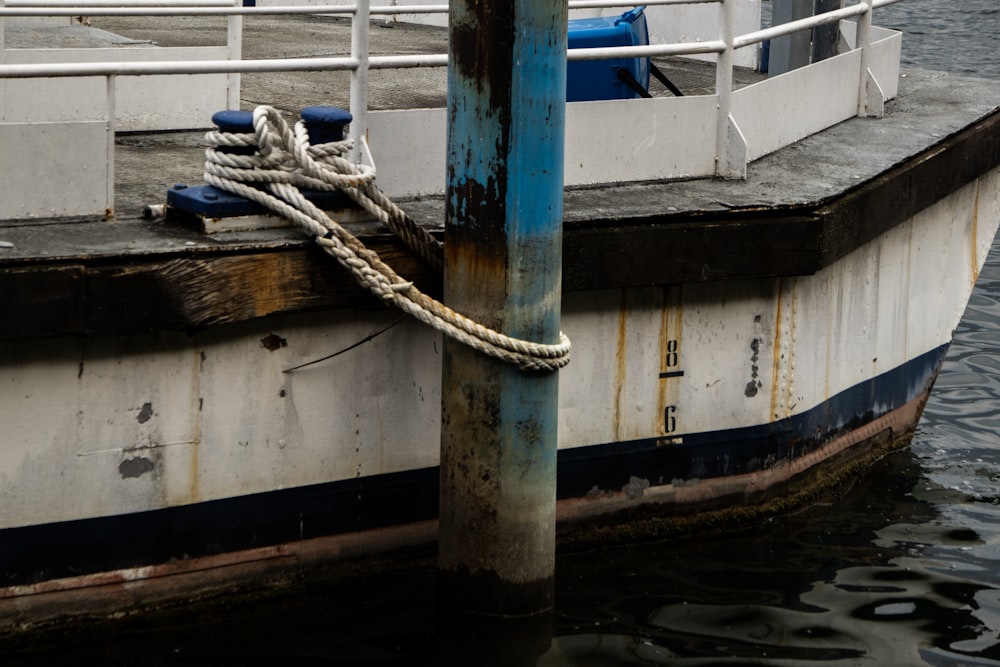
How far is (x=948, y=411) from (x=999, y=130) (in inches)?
60.9

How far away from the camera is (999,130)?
7.18 metres

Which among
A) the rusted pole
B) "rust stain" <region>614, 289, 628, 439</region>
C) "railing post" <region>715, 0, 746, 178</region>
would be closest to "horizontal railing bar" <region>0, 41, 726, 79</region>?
the rusted pole

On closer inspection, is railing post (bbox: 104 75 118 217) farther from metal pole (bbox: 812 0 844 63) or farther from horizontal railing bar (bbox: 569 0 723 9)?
metal pole (bbox: 812 0 844 63)

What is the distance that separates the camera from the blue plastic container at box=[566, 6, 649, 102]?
6.45 m

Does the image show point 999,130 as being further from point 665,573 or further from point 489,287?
point 489,287

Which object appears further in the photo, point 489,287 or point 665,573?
point 665,573

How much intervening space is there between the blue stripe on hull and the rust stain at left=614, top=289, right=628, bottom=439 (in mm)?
109

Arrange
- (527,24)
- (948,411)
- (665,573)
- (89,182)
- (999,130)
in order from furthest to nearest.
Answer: (948,411)
(999,130)
(665,573)
(89,182)
(527,24)

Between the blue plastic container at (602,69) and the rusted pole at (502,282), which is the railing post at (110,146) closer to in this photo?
the rusted pole at (502,282)

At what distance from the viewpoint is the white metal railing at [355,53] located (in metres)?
4.55

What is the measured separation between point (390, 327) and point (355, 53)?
96 cm

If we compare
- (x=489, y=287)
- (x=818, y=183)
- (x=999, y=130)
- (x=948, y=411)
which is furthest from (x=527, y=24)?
(x=948, y=411)

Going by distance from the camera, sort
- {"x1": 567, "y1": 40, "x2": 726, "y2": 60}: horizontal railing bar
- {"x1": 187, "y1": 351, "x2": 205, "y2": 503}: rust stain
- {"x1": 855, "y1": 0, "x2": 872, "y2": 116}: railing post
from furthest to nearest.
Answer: {"x1": 855, "y1": 0, "x2": 872, "y2": 116}: railing post, {"x1": 567, "y1": 40, "x2": 726, "y2": 60}: horizontal railing bar, {"x1": 187, "y1": 351, "x2": 205, "y2": 503}: rust stain

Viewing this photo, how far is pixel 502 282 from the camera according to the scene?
4594mm
